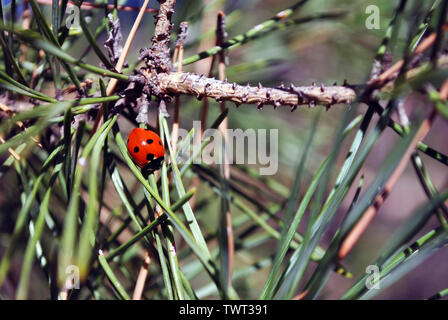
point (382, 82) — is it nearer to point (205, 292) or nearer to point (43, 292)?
point (205, 292)

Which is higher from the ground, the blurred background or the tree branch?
the blurred background

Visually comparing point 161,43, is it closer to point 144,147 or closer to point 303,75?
point 144,147

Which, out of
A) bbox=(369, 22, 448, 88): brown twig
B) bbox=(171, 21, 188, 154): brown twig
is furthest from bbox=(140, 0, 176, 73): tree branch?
bbox=(369, 22, 448, 88): brown twig

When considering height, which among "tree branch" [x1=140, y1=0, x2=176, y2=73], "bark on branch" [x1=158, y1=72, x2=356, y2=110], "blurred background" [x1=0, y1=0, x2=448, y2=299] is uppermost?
"blurred background" [x1=0, y1=0, x2=448, y2=299]

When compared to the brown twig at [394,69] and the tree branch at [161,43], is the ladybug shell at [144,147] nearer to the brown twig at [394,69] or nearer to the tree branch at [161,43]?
the tree branch at [161,43]

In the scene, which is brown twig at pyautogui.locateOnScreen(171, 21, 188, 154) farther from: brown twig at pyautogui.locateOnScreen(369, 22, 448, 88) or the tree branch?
brown twig at pyautogui.locateOnScreen(369, 22, 448, 88)

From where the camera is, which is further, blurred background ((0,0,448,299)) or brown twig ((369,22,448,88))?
blurred background ((0,0,448,299))
